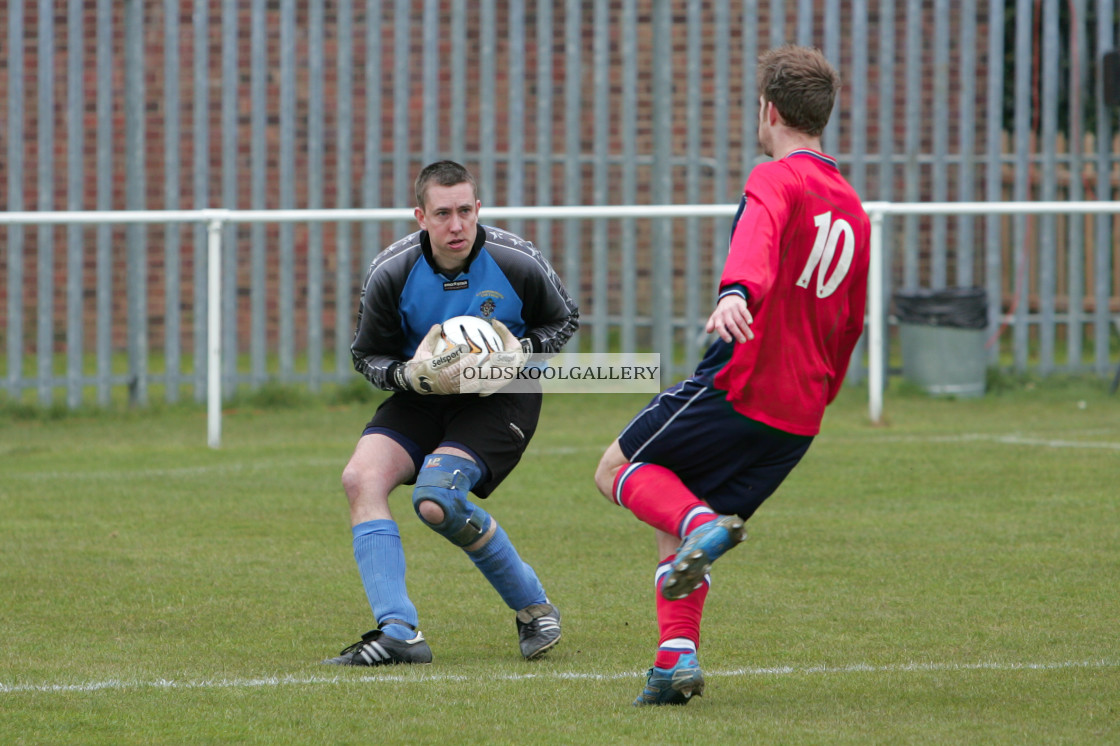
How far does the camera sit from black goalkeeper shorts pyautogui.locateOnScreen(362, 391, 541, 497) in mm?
4969

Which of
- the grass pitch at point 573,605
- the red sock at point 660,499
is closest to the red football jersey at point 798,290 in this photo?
the red sock at point 660,499

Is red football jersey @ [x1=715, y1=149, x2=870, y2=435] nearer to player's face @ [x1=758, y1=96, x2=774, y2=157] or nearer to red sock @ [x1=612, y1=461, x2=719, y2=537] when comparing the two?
player's face @ [x1=758, y1=96, x2=774, y2=157]

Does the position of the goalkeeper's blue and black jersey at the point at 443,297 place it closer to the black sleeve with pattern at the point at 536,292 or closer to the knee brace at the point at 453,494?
the black sleeve with pattern at the point at 536,292

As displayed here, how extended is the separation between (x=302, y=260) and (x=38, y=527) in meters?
6.89

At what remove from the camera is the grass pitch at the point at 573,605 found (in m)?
3.88

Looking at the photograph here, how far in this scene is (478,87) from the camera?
13.7 meters

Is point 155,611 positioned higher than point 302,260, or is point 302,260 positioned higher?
point 302,260

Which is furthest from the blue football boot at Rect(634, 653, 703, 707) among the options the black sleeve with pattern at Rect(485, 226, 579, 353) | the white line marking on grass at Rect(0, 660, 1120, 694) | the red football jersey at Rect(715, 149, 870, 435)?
the black sleeve with pattern at Rect(485, 226, 579, 353)

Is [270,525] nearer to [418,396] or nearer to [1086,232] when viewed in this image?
[418,396]

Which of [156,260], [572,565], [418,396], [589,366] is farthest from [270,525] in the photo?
[156,260]

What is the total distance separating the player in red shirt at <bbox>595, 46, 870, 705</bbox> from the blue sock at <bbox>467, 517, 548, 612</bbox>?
880mm

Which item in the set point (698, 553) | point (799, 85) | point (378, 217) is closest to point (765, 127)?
point (799, 85)

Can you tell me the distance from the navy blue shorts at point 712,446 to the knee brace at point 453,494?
2.39 ft

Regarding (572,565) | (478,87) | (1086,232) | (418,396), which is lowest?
(572,565)
